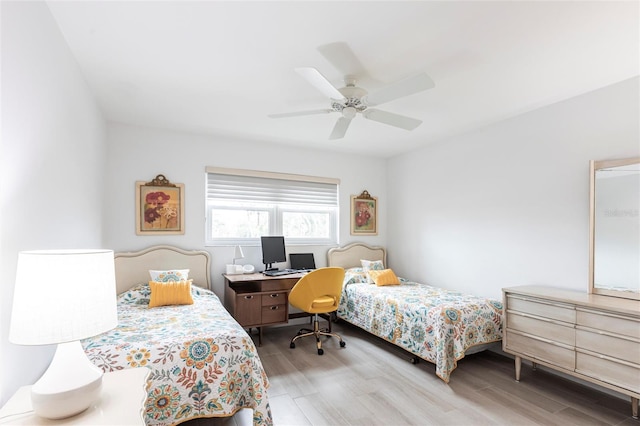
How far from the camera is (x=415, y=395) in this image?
8.73ft

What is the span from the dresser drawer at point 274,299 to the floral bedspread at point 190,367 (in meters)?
1.43

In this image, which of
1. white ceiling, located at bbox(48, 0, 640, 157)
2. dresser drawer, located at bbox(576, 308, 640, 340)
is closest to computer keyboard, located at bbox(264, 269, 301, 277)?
white ceiling, located at bbox(48, 0, 640, 157)

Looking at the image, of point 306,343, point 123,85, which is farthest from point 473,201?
point 123,85

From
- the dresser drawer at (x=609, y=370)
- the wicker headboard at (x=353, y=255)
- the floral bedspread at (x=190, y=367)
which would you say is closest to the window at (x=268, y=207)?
the wicker headboard at (x=353, y=255)

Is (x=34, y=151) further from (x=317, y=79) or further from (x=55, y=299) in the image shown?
(x=317, y=79)

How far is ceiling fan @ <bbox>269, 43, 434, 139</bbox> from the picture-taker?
2117 mm

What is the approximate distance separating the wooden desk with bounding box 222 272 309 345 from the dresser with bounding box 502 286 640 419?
2.34 metres

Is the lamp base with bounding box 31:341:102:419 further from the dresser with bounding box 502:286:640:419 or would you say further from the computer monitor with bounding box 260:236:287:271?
the dresser with bounding box 502:286:640:419

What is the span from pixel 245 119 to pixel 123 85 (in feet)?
3.83

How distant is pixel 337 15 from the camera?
72.7 inches

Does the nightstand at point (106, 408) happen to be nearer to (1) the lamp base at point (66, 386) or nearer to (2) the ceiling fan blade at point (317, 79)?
(1) the lamp base at point (66, 386)

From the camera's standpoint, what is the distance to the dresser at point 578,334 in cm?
221

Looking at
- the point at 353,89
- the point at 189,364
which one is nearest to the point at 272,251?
the point at 189,364

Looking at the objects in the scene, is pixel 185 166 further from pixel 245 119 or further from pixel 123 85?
pixel 123 85
